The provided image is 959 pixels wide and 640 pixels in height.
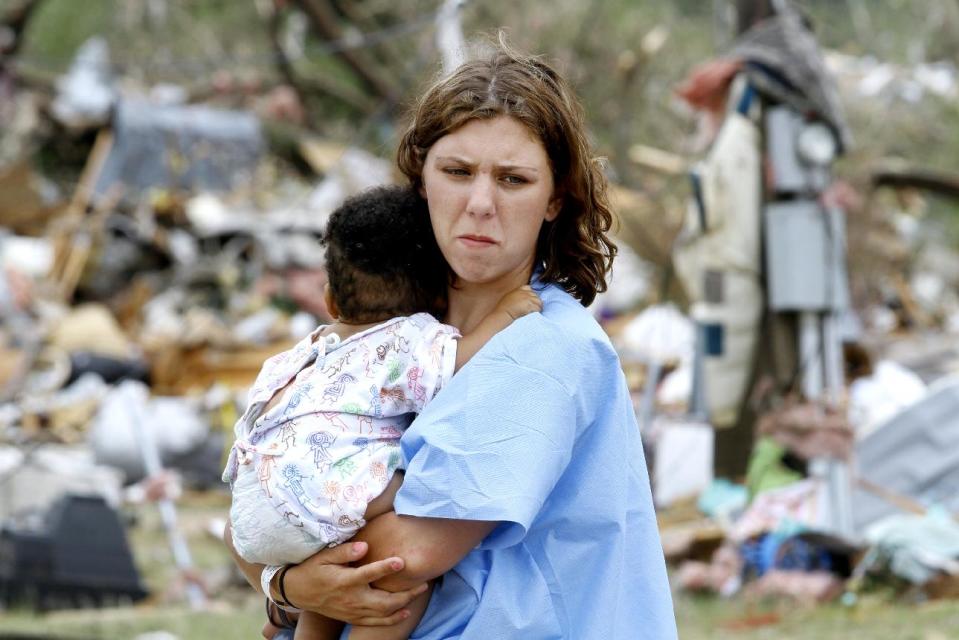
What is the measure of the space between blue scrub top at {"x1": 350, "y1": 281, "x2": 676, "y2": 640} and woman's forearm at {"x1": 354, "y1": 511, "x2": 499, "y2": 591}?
0.08 ft

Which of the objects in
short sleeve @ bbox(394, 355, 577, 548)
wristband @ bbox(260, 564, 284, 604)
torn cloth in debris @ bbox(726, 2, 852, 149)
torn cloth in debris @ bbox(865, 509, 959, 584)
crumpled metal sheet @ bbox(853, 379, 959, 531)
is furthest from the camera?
crumpled metal sheet @ bbox(853, 379, 959, 531)

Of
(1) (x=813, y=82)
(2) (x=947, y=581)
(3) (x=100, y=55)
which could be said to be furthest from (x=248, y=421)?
(3) (x=100, y=55)

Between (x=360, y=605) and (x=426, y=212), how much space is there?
25.3 inches

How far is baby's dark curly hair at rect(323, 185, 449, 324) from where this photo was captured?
223 centimetres

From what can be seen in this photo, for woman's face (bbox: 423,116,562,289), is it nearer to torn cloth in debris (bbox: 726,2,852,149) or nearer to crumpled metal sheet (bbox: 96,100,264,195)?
torn cloth in debris (bbox: 726,2,852,149)

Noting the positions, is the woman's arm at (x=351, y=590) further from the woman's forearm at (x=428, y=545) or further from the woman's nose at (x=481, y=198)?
the woman's nose at (x=481, y=198)

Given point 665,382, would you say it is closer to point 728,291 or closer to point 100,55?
point 728,291

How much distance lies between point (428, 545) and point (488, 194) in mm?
511

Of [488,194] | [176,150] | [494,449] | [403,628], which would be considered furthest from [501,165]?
[176,150]

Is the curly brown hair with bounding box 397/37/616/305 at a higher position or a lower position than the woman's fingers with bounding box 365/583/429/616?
higher

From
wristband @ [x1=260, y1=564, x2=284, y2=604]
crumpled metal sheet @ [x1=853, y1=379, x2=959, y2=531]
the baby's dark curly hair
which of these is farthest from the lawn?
the baby's dark curly hair

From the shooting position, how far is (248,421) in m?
2.24

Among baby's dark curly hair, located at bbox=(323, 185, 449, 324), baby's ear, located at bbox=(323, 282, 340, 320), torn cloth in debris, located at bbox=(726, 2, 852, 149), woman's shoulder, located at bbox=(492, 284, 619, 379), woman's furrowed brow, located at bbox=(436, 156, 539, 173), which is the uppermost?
torn cloth in debris, located at bbox=(726, 2, 852, 149)

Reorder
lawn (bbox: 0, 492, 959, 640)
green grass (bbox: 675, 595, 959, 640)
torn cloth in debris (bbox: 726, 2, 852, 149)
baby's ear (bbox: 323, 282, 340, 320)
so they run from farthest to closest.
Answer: torn cloth in debris (bbox: 726, 2, 852, 149) < lawn (bbox: 0, 492, 959, 640) < green grass (bbox: 675, 595, 959, 640) < baby's ear (bbox: 323, 282, 340, 320)
